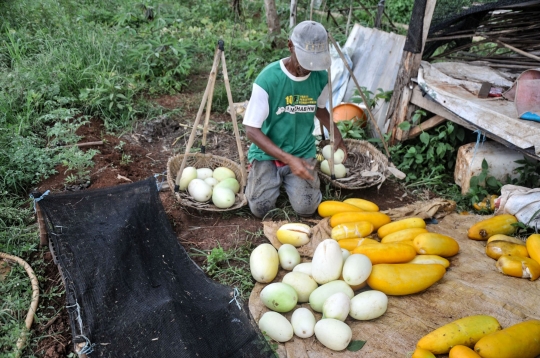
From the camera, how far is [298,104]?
3.28 meters

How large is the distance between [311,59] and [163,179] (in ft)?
6.10

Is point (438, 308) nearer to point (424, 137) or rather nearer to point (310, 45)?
point (310, 45)

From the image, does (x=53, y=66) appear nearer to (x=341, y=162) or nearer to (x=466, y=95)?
(x=341, y=162)

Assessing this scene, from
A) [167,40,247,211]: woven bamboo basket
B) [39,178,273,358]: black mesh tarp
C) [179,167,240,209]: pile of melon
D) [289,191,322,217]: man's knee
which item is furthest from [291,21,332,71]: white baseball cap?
[39,178,273,358]: black mesh tarp

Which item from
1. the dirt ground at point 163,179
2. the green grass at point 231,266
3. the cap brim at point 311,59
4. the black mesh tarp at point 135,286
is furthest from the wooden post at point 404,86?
the black mesh tarp at point 135,286

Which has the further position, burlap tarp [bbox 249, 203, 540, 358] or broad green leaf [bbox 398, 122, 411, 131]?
broad green leaf [bbox 398, 122, 411, 131]

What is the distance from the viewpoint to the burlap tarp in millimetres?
2244

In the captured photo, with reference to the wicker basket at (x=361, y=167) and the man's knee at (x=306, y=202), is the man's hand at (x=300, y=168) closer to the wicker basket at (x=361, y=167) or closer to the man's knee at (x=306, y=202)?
the man's knee at (x=306, y=202)

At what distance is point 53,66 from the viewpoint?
17.3 feet

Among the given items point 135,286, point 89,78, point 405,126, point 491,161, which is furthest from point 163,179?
point 491,161

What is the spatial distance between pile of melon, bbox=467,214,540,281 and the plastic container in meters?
0.74

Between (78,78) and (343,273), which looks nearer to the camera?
(343,273)

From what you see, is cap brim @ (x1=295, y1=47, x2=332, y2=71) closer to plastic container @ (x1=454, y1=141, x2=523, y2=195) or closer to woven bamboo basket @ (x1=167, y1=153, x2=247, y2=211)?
woven bamboo basket @ (x1=167, y1=153, x2=247, y2=211)

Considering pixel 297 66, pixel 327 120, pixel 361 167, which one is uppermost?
pixel 297 66
